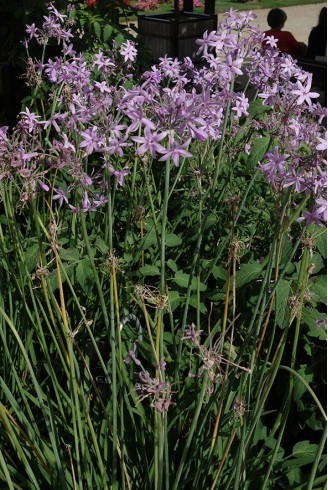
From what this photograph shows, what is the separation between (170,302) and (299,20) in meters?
15.4

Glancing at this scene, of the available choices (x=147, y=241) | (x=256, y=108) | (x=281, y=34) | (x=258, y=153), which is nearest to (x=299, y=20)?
(x=281, y=34)

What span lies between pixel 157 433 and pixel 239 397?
0.81 feet

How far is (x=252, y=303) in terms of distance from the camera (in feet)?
5.77

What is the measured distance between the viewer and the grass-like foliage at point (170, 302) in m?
1.27

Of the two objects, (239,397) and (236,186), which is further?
(236,186)

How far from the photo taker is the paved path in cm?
1377

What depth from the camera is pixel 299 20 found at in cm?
1589

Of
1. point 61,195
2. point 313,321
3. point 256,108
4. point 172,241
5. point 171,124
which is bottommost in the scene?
point 313,321

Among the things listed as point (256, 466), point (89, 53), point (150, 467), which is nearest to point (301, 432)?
point (256, 466)

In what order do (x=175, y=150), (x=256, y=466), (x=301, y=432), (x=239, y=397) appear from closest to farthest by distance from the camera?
(x=175, y=150) → (x=239, y=397) → (x=256, y=466) → (x=301, y=432)

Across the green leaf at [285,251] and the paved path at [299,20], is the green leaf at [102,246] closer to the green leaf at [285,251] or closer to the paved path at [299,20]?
the green leaf at [285,251]

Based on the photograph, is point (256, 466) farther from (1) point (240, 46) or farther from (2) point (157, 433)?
(1) point (240, 46)

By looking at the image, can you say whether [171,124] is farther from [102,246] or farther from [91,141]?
[102,246]

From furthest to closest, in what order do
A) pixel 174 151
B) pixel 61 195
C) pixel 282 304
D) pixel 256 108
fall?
pixel 256 108
pixel 61 195
pixel 282 304
pixel 174 151
